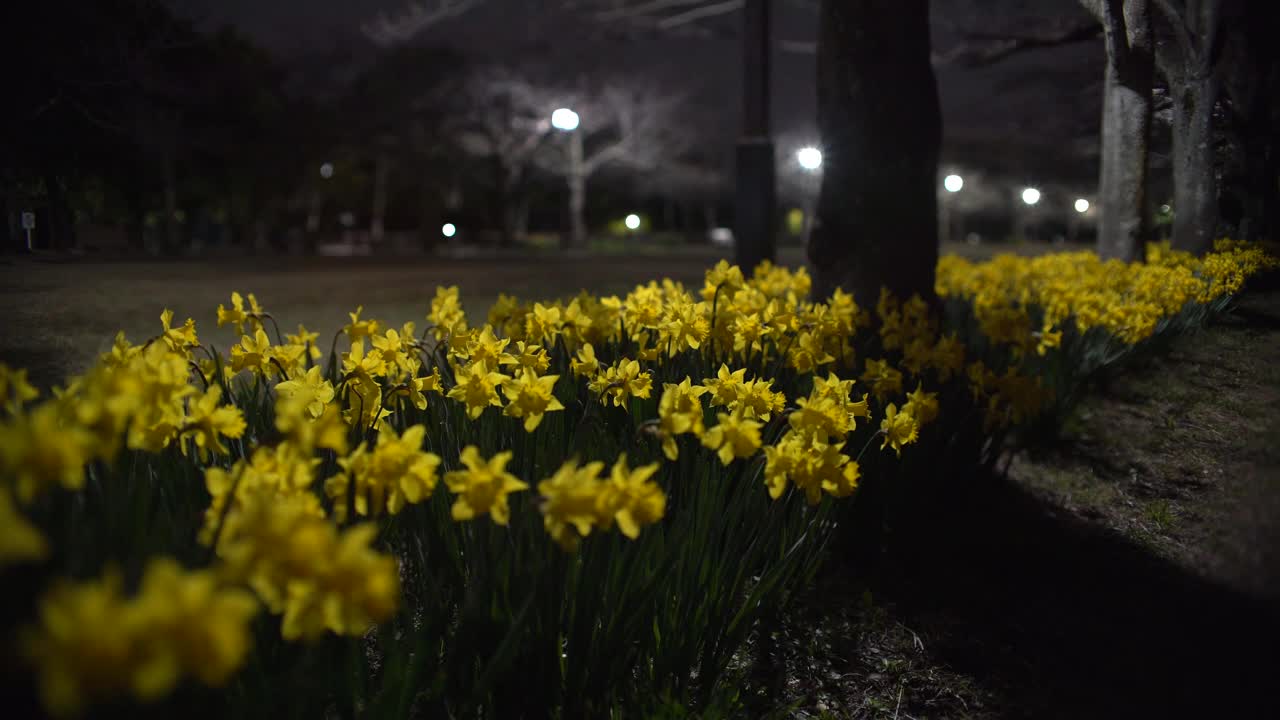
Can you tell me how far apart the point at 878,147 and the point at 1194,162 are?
2.34 meters

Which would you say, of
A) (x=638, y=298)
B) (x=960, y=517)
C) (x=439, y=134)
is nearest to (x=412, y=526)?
(x=638, y=298)

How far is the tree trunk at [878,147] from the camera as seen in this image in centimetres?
396

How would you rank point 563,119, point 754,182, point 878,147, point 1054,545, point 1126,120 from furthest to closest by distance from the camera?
point 563,119 → point 754,182 → point 878,147 → point 1054,545 → point 1126,120

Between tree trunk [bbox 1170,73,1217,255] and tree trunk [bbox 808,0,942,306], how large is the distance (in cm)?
222

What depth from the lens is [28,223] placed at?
86.0 inches

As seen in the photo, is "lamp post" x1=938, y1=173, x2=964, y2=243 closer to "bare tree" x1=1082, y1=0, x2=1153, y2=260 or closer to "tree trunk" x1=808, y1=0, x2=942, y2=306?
"tree trunk" x1=808, y1=0, x2=942, y2=306

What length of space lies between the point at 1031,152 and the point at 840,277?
5.10ft

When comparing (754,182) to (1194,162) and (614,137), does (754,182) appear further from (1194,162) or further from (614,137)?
(614,137)

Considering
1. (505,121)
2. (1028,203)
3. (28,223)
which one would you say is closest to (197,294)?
(28,223)

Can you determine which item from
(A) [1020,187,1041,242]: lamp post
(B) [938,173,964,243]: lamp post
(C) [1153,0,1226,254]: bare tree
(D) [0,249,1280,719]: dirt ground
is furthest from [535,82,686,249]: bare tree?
(C) [1153,0,1226,254]: bare tree

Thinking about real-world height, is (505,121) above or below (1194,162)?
above

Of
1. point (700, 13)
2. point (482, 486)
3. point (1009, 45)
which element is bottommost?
point (482, 486)

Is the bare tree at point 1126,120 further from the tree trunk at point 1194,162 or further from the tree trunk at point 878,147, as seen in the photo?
the tree trunk at point 878,147

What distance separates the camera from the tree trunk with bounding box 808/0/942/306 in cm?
396
